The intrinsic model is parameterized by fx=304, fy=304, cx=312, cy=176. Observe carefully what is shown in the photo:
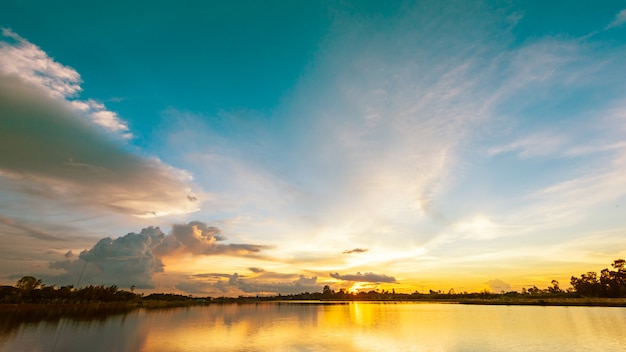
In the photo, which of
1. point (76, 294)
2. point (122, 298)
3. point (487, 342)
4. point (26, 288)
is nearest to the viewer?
point (487, 342)

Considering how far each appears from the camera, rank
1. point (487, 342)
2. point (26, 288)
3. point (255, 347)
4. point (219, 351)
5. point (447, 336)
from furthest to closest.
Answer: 1. point (26, 288)
2. point (447, 336)
3. point (487, 342)
4. point (255, 347)
5. point (219, 351)

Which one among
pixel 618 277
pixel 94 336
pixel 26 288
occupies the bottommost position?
pixel 94 336

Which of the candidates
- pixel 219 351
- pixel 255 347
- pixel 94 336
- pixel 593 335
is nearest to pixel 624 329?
pixel 593 335

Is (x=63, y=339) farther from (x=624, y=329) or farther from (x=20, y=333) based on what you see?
(x=624, y=329)

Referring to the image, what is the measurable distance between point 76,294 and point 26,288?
83.5 feet

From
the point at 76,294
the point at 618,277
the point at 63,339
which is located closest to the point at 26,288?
the point at 76,294

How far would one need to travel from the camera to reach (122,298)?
18575 centimetres

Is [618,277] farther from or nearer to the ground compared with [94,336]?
farther from the ground

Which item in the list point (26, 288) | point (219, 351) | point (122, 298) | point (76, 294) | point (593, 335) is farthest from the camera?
point (122, 298)

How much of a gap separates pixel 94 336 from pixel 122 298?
543 ft

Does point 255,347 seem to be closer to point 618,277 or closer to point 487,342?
point 487,342

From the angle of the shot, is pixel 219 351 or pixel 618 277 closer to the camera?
pixel 219 351

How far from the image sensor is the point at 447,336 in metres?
49.4

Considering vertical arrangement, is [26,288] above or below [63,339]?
above
